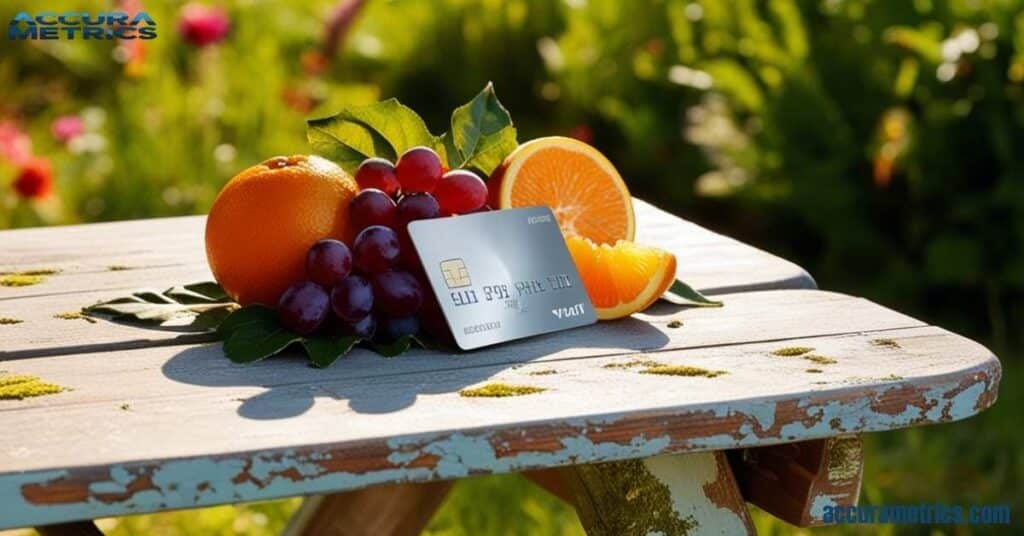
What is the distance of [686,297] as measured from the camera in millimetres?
1643

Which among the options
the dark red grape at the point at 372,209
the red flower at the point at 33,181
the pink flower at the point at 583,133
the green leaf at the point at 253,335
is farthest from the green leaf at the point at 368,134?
the red flower at the point at 33,181

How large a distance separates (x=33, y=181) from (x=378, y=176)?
91.1 inches

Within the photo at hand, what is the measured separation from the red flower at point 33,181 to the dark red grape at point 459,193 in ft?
7.62

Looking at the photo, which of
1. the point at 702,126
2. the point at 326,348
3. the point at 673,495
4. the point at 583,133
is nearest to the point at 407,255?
the point at 326,348

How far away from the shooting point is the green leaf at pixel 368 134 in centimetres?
160

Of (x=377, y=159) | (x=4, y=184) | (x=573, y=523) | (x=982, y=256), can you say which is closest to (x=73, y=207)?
(x=4, y=184)

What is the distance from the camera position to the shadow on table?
1.27m

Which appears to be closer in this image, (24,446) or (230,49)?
(24,446)

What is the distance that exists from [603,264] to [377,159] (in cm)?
26

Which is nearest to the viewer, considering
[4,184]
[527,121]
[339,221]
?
[339,221]

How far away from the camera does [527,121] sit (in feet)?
14.8

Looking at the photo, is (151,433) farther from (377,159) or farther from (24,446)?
(377,159)

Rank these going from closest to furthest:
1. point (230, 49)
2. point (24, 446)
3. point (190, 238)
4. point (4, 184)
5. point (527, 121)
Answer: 1. point (24, 446)
2. point (190, 238)
3. point (4, 184)
4. point (527, 121)
5. point (230, 49)

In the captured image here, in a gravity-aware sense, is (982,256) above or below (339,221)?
below
